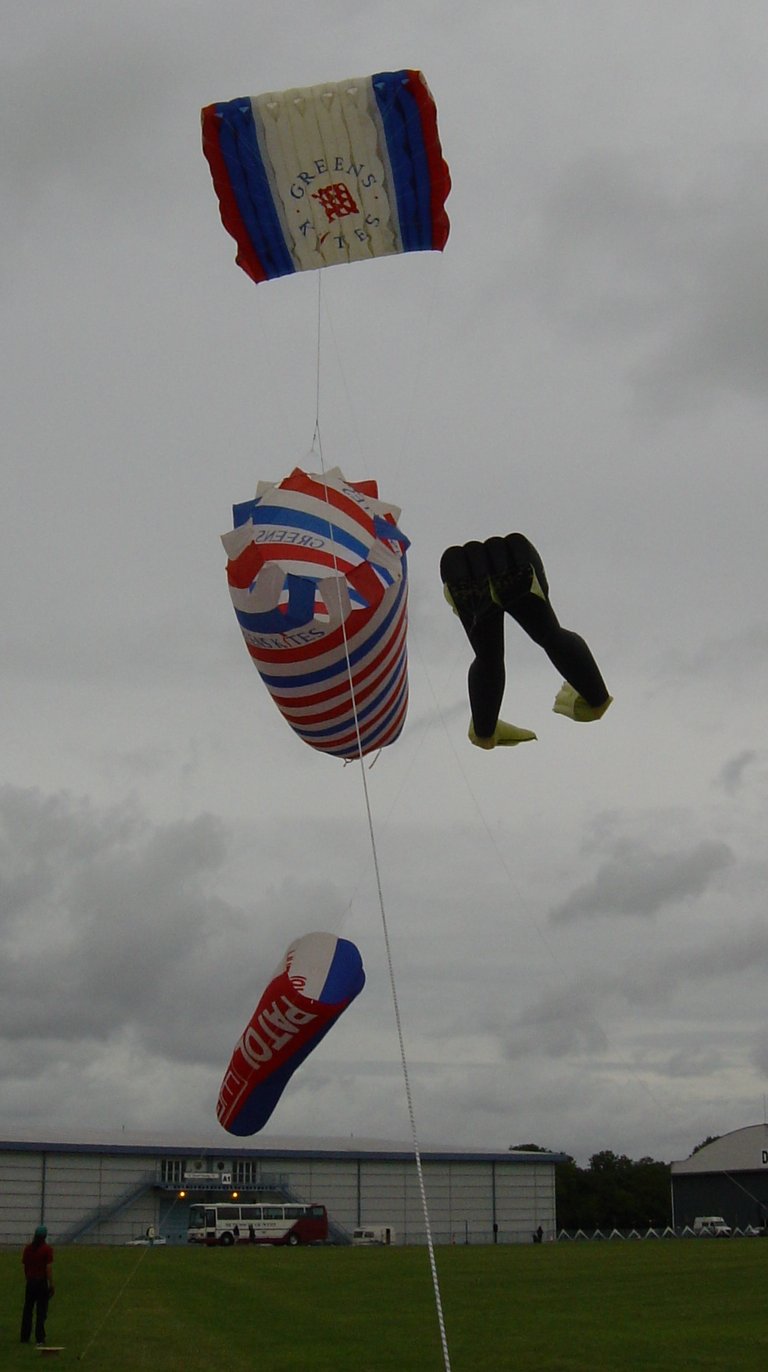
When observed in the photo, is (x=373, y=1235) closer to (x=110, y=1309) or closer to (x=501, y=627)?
(x=110, y=1309)

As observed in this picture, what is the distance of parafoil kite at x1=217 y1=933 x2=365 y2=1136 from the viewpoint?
13.0m

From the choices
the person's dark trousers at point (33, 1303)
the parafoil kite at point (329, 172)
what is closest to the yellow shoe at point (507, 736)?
the parafoil kite at point (329, 172)

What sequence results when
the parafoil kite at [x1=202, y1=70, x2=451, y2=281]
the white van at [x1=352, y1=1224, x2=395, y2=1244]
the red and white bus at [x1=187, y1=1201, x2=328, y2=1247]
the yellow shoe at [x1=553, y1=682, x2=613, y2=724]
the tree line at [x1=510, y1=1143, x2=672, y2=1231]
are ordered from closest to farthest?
1. the yellow shoe at [x1=553, y1=682, x2=613, y2=724]
2. the parafoil kite at [x1=202, y1=70, x2=451, y2=281]
3. the red and white bus at [x1=187, y1=1201, x2=328, y2=1247]
4. the white van at [x1=352, y1=1224, x2=395, y2=1244]
5. the tree line at [x1=510, y1=1143, x2=672, y2=1231]

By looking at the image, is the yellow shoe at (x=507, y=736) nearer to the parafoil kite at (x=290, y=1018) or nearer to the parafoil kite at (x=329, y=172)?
the parafoil kite at (x=290, y=1018)

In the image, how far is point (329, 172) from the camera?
15.0m

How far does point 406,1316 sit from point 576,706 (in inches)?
389

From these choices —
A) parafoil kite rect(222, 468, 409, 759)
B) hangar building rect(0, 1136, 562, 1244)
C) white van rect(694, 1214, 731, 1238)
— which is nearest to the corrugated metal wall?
hangar building rect(0, 1136, 562, 1244)

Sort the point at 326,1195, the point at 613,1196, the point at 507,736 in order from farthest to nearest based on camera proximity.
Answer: the point at 613,1196, the point at 326,1195, the point at 507,736

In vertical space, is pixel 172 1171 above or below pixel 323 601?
below

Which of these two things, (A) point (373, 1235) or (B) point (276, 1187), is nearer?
(A) point (373, 1235)

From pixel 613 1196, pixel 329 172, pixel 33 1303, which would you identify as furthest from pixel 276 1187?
pixel 329 172

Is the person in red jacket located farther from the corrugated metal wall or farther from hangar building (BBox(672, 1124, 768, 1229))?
hangar building (BBox(672, 1124, 768, 1229))

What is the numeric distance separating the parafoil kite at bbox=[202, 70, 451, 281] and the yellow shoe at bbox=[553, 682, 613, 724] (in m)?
5.17

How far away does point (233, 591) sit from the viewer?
1483 cm
